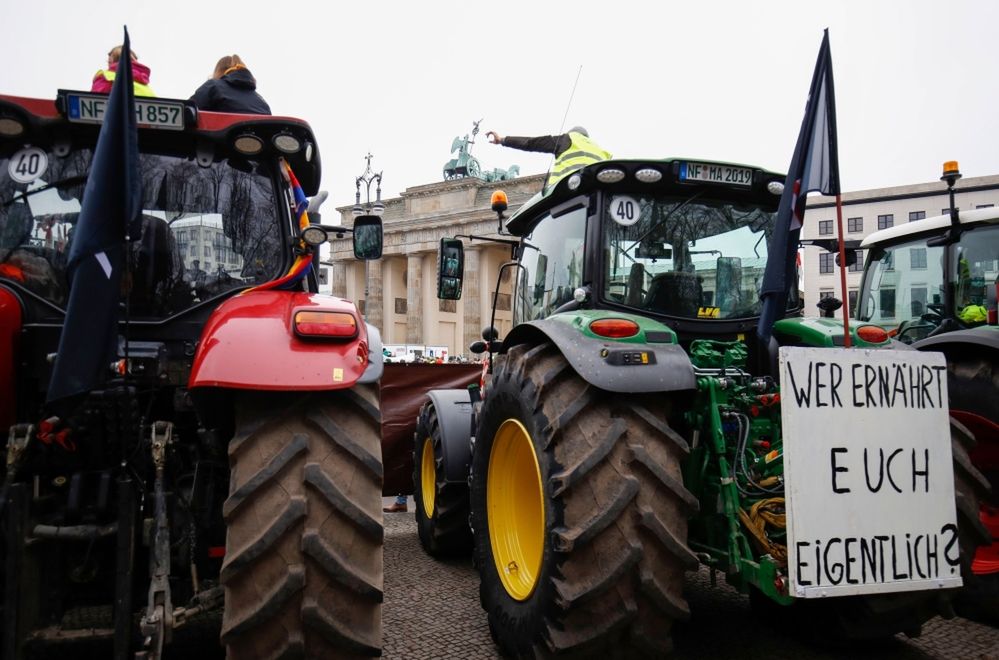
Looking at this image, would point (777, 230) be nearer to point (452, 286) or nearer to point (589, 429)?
point (589, 429)

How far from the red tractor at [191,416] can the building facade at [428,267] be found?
4259cm

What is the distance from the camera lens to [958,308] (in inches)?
225

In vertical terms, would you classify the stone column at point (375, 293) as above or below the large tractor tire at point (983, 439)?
above

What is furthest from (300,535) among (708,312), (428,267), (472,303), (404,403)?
(428,267)

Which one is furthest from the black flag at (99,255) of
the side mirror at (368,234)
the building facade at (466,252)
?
the building facade at (466,252)

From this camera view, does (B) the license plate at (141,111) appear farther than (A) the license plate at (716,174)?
No

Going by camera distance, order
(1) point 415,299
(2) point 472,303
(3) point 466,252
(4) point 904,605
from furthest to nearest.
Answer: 1. (1) point 415,299
2. (2) point 472,303
3. (3) point 466,252
4. (4) point 904,605

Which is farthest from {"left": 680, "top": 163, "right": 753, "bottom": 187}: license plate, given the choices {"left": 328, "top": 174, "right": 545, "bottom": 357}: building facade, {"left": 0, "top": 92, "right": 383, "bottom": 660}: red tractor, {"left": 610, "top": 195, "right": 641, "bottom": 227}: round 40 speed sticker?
{"left": 328, "top": 174, "right": 545, "bottom": 357}: building facade

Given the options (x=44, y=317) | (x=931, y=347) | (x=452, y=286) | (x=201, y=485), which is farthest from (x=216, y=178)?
(x=931, y=347)

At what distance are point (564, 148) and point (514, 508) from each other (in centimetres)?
268

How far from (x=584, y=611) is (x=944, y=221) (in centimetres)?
505

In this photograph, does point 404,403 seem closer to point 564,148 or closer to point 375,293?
point 564,148

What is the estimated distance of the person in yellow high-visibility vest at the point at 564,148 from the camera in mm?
4762

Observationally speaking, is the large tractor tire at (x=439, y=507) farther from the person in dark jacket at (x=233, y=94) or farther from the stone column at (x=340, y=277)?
the stone column at (x=340, y=277)
